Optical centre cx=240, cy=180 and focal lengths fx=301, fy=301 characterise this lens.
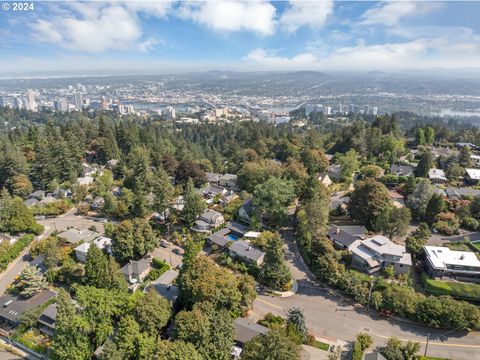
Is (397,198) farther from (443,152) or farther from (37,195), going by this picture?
(37,195)

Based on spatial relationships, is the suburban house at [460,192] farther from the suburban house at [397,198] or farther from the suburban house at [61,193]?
the suburban house at [61,193]

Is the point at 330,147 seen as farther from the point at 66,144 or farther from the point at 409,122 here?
the point at 409,122

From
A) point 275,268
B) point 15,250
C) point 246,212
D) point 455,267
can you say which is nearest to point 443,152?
point 455,267

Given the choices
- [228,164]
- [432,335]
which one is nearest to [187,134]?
[228,164]

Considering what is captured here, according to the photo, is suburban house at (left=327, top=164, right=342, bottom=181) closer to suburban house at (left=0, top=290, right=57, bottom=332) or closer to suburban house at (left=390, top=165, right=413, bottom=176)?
suburban house at (left=390, top=165, right=413, bottom=176)

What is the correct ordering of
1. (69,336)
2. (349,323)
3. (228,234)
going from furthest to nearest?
(228,234), (349,323), (69,336)
